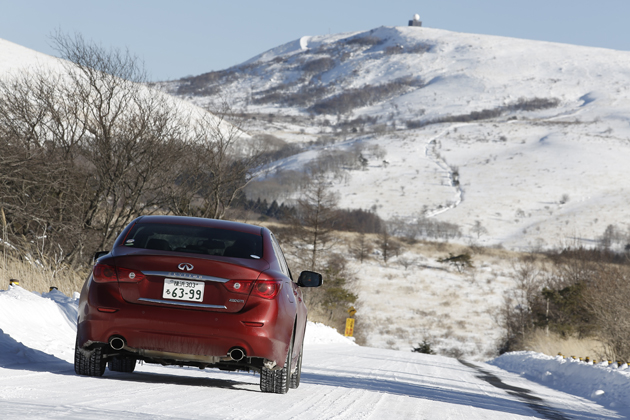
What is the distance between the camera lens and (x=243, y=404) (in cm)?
602

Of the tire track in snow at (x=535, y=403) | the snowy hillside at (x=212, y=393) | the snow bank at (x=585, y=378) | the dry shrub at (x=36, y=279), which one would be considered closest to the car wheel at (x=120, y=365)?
the snowy hillside at (x=212, y=393)

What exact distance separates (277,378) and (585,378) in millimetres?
9555

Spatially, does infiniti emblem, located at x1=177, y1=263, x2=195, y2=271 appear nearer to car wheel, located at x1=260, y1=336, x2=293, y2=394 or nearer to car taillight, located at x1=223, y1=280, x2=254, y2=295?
car taillight, located at x1=223, y1=280, x2=254, y2=295

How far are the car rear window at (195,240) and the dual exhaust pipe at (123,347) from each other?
868 millimetres

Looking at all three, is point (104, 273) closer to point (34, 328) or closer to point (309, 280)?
point (309, 280)

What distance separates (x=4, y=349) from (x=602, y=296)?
848 inches

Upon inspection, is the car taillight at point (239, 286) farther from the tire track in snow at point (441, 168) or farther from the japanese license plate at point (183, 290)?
the tire track in snow at point (441, 168)

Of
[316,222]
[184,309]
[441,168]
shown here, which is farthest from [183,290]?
[441,168]

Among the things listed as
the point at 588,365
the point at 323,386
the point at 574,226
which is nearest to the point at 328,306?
the point at 588,365

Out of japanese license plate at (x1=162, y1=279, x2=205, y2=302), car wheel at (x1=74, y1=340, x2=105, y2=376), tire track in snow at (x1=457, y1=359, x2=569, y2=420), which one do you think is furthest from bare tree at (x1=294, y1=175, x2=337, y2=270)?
japanese license plate at (x1=162, y1=279, x2=205, y2=302)

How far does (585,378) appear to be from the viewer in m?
14.2

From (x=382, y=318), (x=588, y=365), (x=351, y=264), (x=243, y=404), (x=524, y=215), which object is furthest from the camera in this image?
(x=524, y=215)

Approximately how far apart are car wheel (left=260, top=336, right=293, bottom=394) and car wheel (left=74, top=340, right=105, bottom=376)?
4.97 feet

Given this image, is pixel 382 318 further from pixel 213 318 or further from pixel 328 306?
pixel 213 318
